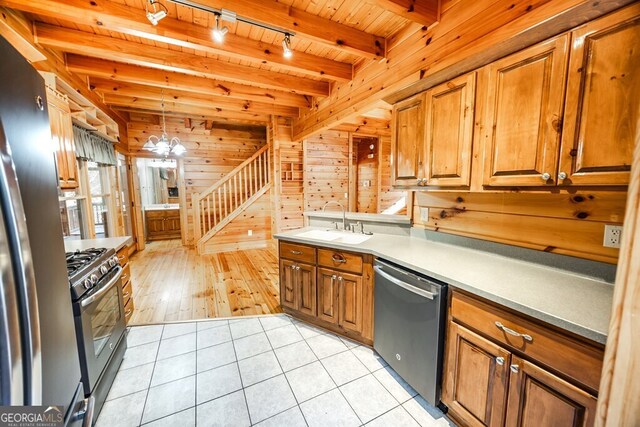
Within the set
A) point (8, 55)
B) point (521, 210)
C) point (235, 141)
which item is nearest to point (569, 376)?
point (521, 210)

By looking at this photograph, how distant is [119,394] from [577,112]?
3.16 meters

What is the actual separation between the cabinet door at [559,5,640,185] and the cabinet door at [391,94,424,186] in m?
0.84

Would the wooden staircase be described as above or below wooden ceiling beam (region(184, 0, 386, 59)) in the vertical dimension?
below

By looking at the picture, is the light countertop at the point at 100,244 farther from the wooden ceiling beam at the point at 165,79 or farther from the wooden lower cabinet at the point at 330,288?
the wooden ceiling beam at the point at 165,79

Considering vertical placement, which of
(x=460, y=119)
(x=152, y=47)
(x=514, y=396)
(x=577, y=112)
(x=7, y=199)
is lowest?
(x=514, y=396)

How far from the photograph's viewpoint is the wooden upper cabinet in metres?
1.95

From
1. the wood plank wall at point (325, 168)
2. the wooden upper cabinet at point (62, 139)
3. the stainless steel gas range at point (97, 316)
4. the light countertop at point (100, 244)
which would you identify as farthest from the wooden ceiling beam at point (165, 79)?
the stainless steel gas range at point (97, 316)

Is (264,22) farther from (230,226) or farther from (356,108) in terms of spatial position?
(230,226)

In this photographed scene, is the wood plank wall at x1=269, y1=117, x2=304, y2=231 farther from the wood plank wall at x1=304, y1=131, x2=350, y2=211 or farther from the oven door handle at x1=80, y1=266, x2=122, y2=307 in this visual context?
the oven door handle at x1=80, y1=266, x2=122, y2=307

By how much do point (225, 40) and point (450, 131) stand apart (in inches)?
86.5

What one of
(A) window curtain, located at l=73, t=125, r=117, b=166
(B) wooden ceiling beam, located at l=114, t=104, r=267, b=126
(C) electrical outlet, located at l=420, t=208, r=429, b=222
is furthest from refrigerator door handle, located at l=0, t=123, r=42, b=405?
(B) wooden ceiling beam, located at l=114, t=104, r=267, b=126

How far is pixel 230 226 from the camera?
18.1ft

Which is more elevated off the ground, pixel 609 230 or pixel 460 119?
pixel 460 119

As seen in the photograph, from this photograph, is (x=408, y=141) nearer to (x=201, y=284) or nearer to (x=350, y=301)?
(x=350, y=301)
